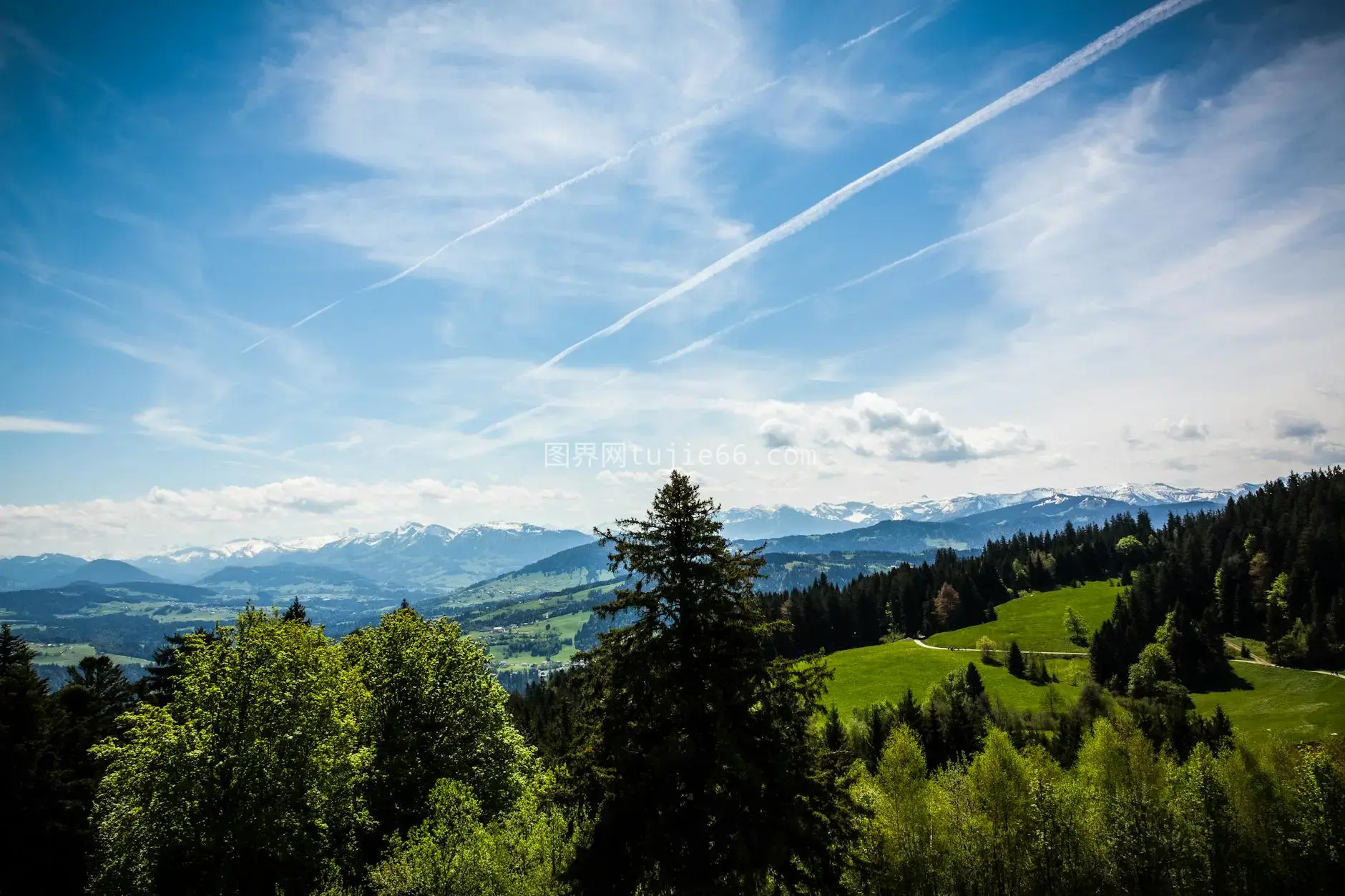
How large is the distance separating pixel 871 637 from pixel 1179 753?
100930 millimetres

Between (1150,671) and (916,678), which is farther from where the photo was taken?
(916,678)

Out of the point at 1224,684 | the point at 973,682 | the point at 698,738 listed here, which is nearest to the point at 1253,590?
the point at 1224,684

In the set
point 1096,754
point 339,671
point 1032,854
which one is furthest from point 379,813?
point 1096,754

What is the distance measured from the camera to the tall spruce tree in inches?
643

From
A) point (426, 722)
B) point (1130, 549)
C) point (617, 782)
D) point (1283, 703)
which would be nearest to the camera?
point (617, 782)

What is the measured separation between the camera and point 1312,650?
95.2 m

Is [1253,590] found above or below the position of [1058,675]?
above

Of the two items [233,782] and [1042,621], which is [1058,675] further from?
[233,782]

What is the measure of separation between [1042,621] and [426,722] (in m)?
143

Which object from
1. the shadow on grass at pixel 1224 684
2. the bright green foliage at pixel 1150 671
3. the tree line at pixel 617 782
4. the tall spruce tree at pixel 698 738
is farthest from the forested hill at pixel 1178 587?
the tall spruce tree at pixel 698 738

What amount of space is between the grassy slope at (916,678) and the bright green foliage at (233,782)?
234 ft

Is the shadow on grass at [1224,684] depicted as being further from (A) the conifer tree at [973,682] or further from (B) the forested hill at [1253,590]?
(A) the conifer tree at [973,682]

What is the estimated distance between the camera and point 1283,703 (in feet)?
271

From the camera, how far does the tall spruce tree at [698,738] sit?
16328 millimetres
